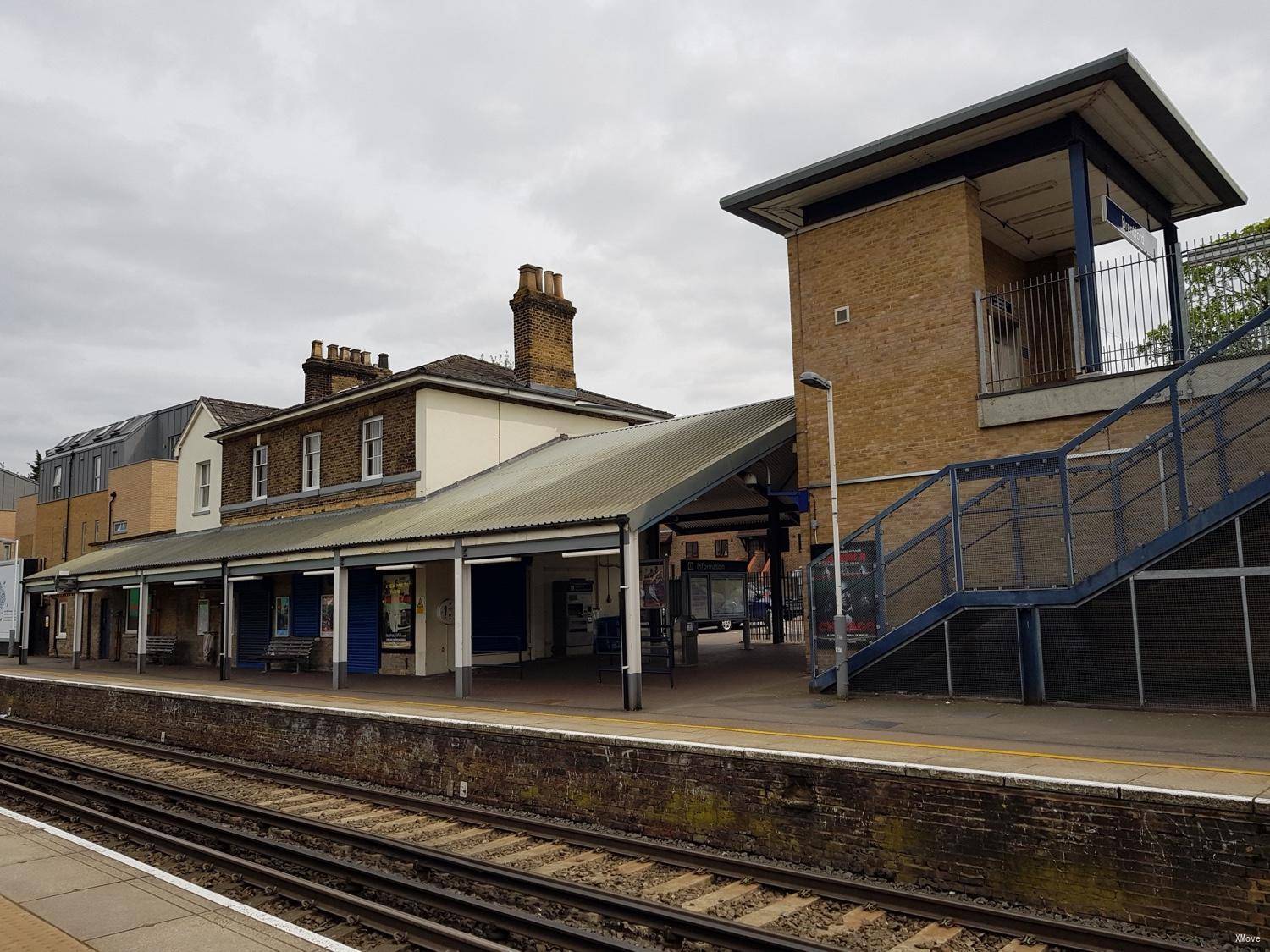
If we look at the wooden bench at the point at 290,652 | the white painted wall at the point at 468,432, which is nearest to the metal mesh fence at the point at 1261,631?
the white painted wall at the point at 468,432

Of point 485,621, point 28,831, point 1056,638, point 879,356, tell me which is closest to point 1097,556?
point 1056,638

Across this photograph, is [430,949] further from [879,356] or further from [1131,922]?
[879,356]

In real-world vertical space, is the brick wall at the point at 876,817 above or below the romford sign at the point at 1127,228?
below

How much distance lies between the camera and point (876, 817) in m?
7.54

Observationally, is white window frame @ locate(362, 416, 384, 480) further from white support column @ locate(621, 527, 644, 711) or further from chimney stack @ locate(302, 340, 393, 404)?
white support column @ locate(621, 527, 644, 711)

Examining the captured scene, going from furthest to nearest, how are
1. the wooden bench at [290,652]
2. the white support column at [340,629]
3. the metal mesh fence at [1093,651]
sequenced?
the wooden bench at [290,652] < the white support column at [340,629] < the metal mesh fence at [1093,651]

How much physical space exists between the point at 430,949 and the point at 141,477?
118ft

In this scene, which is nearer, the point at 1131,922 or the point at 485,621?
the point at 1131,922

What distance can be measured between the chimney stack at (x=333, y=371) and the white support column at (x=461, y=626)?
13376 mm

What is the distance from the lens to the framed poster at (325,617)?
22531 millimetres

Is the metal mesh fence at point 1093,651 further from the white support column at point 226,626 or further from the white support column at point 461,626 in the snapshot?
the white support column at point 226,626

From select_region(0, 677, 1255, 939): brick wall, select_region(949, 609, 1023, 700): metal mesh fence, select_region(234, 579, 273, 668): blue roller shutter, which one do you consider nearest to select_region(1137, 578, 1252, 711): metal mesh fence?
select_region(949, 609, 1023, 700): metal mesh fence

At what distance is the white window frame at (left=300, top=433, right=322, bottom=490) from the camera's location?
952 inches

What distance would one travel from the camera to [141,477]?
37.0 metres
